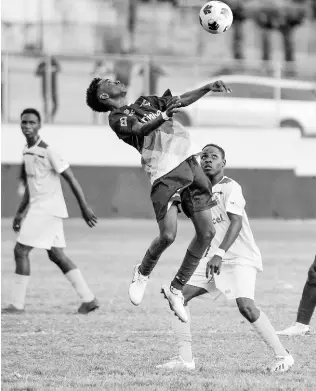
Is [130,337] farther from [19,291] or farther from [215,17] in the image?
[215,17]

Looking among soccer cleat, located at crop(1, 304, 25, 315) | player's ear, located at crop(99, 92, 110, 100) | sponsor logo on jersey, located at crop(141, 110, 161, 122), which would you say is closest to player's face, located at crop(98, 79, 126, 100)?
player's ear, located at crop(99, 92, 110, 100)

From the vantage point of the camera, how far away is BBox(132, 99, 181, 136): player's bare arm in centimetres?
695

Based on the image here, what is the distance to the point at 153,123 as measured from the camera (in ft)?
23.2

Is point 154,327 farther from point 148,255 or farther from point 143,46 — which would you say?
point 143,46

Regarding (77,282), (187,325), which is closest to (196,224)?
(187,325)

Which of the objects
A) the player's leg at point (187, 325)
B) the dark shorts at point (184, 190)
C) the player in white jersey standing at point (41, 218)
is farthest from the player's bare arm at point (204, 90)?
the player in white jersey standing at point (41, 218)

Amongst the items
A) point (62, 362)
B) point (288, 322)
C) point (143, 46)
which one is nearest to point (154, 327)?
point (288, 322)

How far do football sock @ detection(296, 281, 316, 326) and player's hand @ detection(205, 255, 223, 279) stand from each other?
2.22 m

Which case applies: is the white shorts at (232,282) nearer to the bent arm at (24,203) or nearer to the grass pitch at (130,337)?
the grass pitch at (130,337)

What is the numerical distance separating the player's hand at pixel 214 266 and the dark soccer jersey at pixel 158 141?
0.74 m

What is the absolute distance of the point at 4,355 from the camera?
832 cm

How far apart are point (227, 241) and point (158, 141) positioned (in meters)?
0.88

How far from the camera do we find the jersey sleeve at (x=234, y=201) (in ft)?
25.4

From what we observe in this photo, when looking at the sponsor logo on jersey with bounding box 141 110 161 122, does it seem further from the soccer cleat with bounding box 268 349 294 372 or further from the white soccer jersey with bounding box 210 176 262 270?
the soccer cleat with bounding box 268 349 294 372
